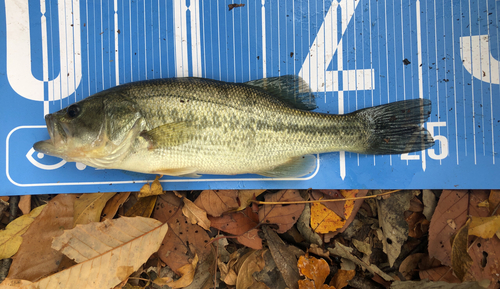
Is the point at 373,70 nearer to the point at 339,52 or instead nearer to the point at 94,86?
the point at 339,52

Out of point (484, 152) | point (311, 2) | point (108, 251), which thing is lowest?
point (108, 251)

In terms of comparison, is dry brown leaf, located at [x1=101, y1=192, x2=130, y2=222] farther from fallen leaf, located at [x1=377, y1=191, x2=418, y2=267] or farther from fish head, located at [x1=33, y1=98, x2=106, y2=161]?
fallen leaf, located at [x1=377, y1=191, x2=418, y2=267]

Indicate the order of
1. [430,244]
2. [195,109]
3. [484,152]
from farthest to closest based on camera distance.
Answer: [484,152], [430,244], [195,109]

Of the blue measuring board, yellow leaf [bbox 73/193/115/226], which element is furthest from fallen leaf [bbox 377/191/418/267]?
yellow leaf [bbox 73/193/115/226]

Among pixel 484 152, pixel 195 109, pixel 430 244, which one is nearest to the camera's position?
pixel 195 109

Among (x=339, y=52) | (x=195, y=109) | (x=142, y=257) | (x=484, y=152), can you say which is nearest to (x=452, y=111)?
(x=484, y=152)

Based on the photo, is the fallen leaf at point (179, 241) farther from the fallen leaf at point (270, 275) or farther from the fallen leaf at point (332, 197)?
the fallen leaf at point (332, 197)

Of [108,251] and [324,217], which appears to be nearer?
[108,251]
